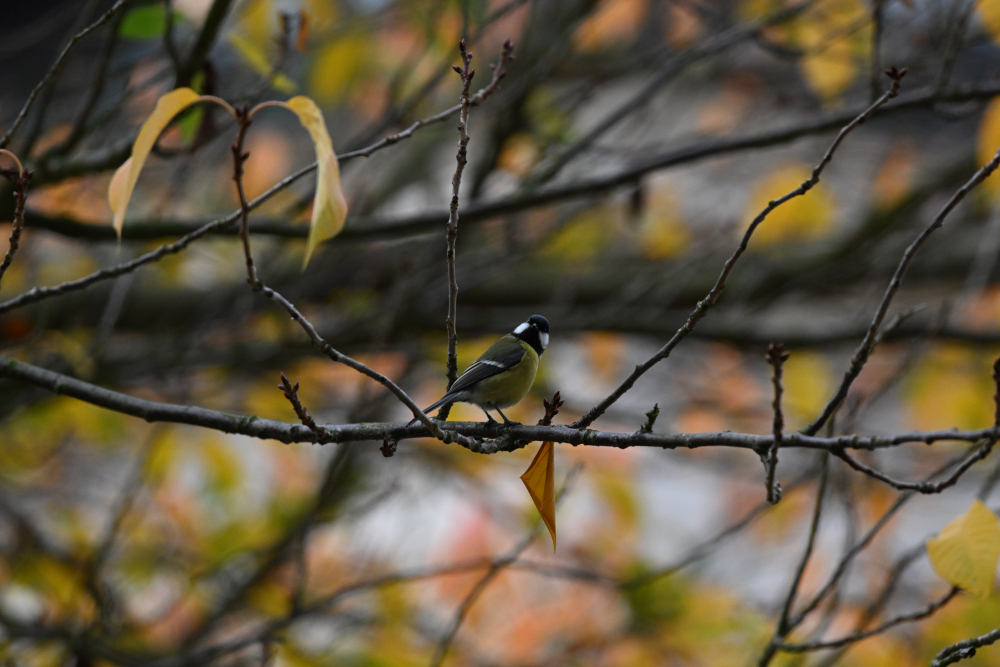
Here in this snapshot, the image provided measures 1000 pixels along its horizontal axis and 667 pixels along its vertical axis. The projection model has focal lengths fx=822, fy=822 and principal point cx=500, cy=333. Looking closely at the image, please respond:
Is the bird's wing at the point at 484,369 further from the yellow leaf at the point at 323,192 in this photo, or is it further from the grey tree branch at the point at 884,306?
the grey tree branch at the point at 884,306

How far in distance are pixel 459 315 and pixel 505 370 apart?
2090mm

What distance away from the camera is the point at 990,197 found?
15.6 ft

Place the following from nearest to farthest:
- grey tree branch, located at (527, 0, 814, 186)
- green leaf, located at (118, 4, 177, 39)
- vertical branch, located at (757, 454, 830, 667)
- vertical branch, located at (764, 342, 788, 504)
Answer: vertical branch, located at (764, 342, 788, 504)
vertical branch, located at (757, 454, 830, 667)
green leaf, located at (118, 4, 177, 39)
grey tree branch, located at (527, 0, 814, 186)

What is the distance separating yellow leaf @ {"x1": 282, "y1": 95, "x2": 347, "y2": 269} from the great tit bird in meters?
1.06

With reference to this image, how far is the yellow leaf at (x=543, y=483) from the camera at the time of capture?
68.3 inches

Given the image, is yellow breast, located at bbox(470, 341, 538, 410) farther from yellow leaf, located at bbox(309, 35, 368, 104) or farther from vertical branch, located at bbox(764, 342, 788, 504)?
yellow leaf, located at bbox(309, 35, 368, 104)

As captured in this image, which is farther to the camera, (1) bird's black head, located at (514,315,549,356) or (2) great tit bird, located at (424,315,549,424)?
(1) bird's black head, located at (514,315,549,356)

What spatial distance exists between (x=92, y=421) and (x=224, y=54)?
2.74 metres

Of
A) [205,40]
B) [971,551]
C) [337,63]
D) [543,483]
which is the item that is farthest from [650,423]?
[337,63]

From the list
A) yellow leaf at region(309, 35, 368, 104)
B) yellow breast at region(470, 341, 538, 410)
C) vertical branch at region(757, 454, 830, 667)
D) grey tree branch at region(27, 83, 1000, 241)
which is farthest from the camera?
yellow leaf at region(309, 35, 368, 104)

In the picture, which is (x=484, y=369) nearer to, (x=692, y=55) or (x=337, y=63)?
(x=692, y=55)

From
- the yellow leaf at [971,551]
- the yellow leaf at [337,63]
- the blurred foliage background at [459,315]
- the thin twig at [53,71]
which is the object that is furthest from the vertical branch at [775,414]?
the yellow leaf at [337,63]

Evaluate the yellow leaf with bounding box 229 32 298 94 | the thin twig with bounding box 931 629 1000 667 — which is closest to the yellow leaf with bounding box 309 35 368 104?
the yellow leaf with bounding box 229 32 298 94

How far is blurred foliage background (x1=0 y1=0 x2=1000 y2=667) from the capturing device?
3062mm
